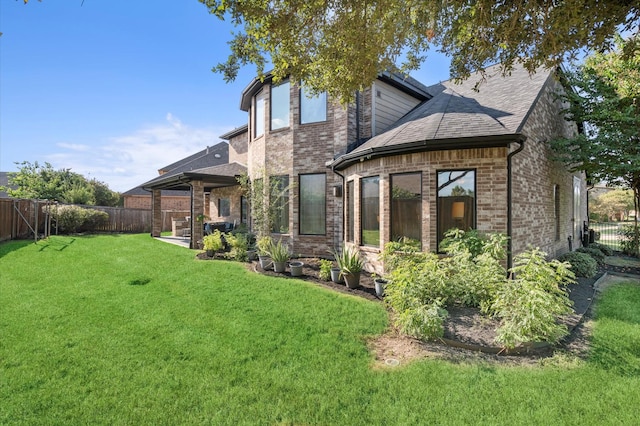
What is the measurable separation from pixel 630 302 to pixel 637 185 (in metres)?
7.43

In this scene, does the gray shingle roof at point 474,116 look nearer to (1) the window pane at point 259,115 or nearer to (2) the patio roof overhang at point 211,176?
(1) the window pane at point 259,115

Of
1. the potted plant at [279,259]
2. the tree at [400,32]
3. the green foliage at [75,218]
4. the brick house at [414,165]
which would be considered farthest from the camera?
the green foliage at [75,218]

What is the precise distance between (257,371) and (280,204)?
7709 millimetres

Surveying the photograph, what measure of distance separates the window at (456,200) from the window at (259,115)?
7.77 m

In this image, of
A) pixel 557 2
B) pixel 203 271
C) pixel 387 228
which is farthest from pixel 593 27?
pixel 203 271

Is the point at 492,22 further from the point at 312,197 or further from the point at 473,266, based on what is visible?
the point at 312,197

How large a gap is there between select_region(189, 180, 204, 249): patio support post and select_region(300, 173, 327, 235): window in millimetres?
4707

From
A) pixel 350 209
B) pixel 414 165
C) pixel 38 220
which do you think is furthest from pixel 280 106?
pixel 38 220

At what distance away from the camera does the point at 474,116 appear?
732 centimetres

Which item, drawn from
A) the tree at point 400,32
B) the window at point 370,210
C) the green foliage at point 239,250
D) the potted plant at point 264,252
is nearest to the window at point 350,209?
the window at point 370,210

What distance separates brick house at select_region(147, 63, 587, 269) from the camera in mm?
6629

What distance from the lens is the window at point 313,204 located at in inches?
409

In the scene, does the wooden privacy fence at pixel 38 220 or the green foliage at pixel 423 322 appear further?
the wooden privacy fence at pixel 38 220

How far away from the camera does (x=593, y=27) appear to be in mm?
3928
